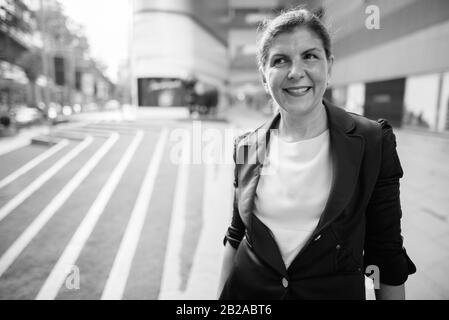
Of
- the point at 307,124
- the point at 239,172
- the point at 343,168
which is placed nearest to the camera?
the point at 343,168

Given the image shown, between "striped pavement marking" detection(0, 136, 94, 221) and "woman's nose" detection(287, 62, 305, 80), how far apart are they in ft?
5.31

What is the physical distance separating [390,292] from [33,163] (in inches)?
79.2

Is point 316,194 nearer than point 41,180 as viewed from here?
Yes

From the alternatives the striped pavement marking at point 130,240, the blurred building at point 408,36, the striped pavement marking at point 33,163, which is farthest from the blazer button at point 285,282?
the striped pavement marking at point 33,163

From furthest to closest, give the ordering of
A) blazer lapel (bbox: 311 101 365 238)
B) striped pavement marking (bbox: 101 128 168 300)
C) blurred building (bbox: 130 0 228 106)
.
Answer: blurred building (bbox: 130 0 228 106)
striped pavement marking (bbox: 101 128 168 300)
blazer lapel (bbox: 311 101 365 238)

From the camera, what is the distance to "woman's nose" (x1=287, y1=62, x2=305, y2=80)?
2.88 feet

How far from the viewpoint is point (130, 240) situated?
2.31 meters

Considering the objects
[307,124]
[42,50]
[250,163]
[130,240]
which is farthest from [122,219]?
[307,124]

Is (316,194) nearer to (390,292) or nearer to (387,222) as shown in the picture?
(387,222)

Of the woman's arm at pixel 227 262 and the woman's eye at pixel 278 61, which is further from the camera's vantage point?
the woman's arm at pixel 227 262

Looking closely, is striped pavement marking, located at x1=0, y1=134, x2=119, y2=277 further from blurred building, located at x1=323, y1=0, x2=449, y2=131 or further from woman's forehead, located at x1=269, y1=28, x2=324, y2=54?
blurred building, located at x1=323, y1=0, x2=449, y2=131

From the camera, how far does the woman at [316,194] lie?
2.85 feet

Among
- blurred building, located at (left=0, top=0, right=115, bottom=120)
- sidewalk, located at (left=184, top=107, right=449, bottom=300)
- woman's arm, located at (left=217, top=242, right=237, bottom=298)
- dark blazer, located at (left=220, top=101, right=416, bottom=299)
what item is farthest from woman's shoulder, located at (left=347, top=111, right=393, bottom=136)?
blurred building, located at (left=0, top=0, right=115, bottom=120)

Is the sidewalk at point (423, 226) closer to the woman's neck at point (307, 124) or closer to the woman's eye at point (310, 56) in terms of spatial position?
the woman's neck at point (307, 124)
